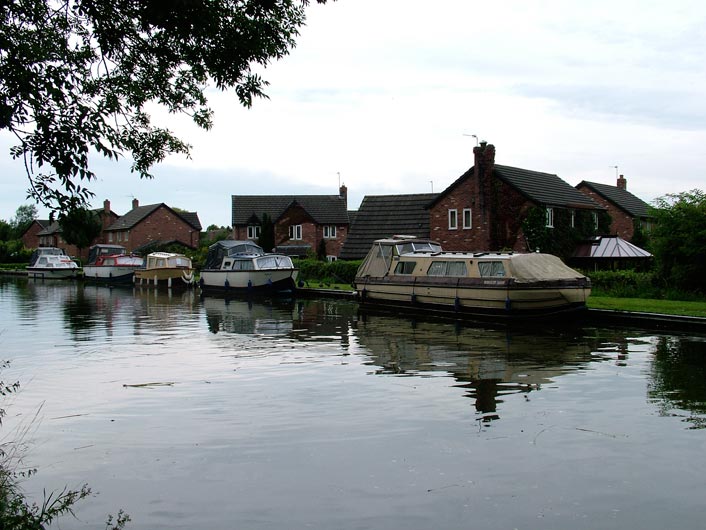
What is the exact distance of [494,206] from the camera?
47.6 meters

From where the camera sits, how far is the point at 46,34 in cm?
905

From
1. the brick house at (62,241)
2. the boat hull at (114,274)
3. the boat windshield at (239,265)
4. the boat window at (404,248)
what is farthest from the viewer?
the brick house at (62,241)

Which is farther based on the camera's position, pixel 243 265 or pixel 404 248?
pixel 243 265

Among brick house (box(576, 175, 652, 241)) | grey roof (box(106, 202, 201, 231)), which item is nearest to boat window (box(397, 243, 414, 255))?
brick house (box(576, 175, 652, 241))

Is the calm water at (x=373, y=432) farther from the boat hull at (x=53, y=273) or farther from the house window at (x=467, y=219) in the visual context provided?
the boat hull at (x=53, y=273)

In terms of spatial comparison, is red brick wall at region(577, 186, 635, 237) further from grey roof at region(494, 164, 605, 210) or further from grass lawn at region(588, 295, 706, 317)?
grass lawn at region(588, 295, 706, 317)

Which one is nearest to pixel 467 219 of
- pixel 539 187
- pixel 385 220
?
pixel 539 187

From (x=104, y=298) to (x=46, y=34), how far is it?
1461 inches

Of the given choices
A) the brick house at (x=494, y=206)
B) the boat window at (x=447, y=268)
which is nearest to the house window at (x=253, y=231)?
the brick house at (x=494, y=206)

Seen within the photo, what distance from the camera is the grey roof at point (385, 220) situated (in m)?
54.3

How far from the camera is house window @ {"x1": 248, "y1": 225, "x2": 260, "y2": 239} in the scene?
257 feet

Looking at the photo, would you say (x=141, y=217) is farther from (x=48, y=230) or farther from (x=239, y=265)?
(x=239, y=265)

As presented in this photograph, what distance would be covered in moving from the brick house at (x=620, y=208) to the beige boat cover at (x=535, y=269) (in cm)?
3621

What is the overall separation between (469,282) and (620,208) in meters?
39.7
